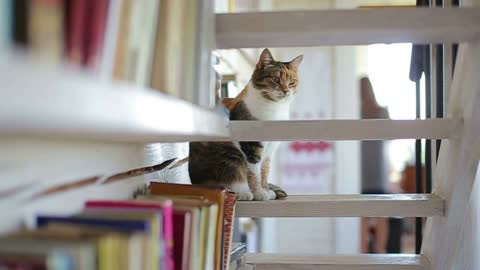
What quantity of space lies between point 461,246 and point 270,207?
1.77 ft

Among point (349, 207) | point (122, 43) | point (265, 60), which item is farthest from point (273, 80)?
point (122, 43)

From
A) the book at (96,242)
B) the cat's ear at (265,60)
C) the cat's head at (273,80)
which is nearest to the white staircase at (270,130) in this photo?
the book at (96,242)

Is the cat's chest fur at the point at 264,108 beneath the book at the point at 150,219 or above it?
above

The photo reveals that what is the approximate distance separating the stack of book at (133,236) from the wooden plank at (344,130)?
0.60ft

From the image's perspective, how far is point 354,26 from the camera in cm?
113

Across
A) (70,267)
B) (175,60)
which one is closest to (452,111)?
(175,60)

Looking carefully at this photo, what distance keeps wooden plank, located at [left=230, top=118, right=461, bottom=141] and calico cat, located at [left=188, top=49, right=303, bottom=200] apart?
0.99 ft

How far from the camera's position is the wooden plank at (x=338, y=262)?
1722mm

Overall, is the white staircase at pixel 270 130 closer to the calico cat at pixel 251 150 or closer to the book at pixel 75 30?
the book at pixel 75 30

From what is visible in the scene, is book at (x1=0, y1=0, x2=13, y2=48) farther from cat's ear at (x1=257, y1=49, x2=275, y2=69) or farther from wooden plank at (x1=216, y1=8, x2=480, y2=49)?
cat's ear at (x1=257, y1=49, x2=275, y2=69)

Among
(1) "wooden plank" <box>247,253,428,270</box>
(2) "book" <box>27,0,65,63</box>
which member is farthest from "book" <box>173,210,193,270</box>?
(1) "wooden plank" <box>247,253,428,270</box>

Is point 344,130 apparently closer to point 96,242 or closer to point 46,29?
point 96,242

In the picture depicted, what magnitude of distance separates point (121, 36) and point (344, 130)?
77cm

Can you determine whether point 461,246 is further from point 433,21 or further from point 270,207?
point 433,21
